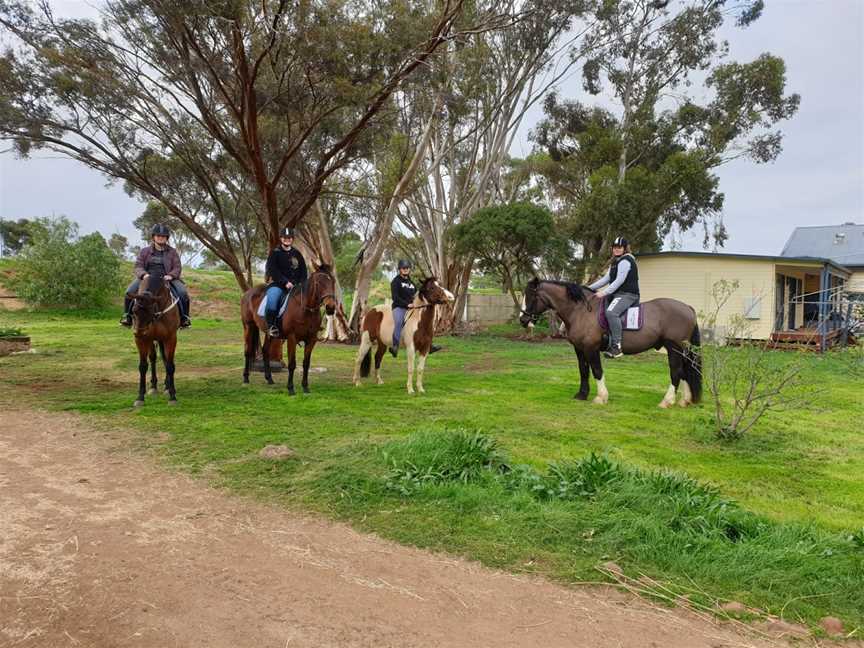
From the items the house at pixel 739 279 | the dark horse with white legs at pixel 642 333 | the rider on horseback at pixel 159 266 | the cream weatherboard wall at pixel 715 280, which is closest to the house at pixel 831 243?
the house at pixel 739 279

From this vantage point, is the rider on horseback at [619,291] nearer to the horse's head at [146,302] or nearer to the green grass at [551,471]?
the green grass at [551,471]

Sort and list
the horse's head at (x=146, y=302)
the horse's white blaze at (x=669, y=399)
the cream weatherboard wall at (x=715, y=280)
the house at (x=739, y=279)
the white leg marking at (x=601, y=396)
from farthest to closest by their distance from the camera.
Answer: the cream weatherboard wall at (x=715, y=280)
the house at (x=739, y=279)
the white leg marking at (x=601, y=396)
the horse's white blaze at (x=669, y=399)
the horse's head at (x=146, y=302)

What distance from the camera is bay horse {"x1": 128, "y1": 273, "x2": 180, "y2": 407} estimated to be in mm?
7469

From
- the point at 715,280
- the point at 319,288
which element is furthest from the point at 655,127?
the point at 319,288

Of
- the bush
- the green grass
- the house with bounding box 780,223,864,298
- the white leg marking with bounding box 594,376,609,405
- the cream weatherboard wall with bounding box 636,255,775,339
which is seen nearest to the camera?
the green grass

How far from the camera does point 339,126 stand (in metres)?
13.7

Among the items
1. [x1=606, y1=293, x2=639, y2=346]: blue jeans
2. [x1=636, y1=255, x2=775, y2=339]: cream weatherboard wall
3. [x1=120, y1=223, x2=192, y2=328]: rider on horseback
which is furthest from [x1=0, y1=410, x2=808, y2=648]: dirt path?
[x1=636, y1=255, x2=775, y2=339]: cream weatherboard wall

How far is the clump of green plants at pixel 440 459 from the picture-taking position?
461 centimetres

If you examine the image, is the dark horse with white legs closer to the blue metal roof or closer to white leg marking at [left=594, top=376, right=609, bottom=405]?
white leg marking at [left=594, top=376, right=609, bottom=405]

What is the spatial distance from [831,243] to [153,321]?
4052cm

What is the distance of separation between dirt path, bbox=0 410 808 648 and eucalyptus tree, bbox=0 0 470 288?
8.01 metres

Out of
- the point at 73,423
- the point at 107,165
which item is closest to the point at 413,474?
the point at 73,423

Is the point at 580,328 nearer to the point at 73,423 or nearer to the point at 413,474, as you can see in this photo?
the point at 413,474

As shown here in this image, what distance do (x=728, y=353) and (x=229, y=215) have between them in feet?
59.4
